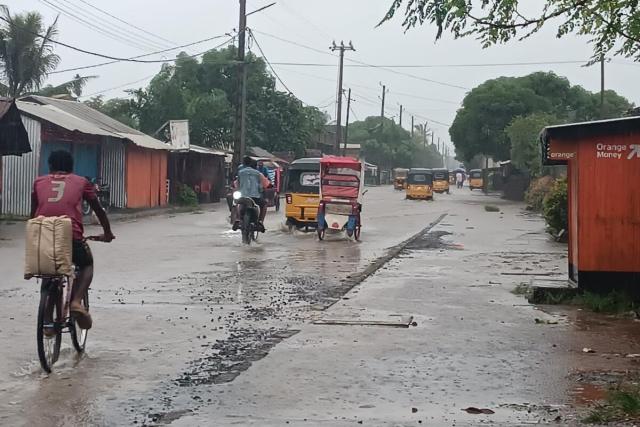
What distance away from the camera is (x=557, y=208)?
72.7 feet

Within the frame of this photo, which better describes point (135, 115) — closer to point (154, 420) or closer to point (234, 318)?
point (234, 318)

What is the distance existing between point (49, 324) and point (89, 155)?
2471cm

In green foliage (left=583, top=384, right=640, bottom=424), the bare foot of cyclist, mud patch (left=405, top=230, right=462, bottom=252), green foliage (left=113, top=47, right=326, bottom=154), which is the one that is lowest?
green foliage (left=583, top=384, right=640, bottom=424)

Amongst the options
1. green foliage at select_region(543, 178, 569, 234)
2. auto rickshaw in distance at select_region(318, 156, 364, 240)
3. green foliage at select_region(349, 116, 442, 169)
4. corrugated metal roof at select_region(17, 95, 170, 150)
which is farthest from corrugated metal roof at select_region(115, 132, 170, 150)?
green foliage at select_region(349, 116, 442, 169)

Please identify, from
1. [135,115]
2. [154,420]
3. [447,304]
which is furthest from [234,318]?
[135,115]

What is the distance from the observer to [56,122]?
26.0 m

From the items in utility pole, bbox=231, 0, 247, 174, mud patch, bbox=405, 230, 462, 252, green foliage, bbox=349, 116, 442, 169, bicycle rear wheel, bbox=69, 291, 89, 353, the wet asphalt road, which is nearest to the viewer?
the wet asphalt road

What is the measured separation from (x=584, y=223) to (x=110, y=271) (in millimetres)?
7458

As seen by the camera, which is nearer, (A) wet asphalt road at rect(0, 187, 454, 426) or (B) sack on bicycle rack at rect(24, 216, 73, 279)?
(A) wet asphalt road at rect(0, 187, 454, 426)

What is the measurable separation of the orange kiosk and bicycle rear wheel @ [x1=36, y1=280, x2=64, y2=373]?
6.52 metres

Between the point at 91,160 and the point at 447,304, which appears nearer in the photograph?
the point at 447,304

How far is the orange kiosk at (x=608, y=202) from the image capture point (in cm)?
1066

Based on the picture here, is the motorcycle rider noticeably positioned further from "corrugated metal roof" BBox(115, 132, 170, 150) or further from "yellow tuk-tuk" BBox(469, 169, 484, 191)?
"yellow tuk-tuk" BBox(469, 169, 484, 191)

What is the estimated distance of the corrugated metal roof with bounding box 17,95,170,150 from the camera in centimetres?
2670
